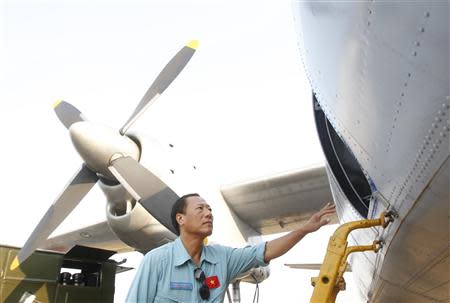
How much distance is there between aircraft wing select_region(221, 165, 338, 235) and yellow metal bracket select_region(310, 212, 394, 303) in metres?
6.38

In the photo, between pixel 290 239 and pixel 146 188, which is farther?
pixel 146 188

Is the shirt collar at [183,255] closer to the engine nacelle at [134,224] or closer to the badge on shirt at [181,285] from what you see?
the badge on shirt at [181,285]

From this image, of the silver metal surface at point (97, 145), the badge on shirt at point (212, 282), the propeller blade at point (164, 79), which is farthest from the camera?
the propeller blade at point (164, 79)

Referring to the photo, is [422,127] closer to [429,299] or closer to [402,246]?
[402,246]

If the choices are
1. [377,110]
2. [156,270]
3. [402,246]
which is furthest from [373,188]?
[156,270]

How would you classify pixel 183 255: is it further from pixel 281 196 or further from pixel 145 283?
pixel 281 196

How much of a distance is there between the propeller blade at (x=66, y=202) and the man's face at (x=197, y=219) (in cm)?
672

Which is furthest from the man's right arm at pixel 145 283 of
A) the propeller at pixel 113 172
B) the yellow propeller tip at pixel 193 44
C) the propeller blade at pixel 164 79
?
the yellow propeller tip at pixel 193 44

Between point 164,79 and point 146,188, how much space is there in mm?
2439

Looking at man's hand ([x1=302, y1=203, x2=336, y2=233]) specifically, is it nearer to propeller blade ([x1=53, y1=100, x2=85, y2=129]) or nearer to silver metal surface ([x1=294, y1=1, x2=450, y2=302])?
silver metal surface ([x1=294, y1=1, x2=450, y2=302])

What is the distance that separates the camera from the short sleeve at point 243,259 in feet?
9.23

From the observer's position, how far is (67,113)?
32.3 ft

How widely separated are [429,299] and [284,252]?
7.33 ft

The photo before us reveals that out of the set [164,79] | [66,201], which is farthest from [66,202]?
[164,79]
